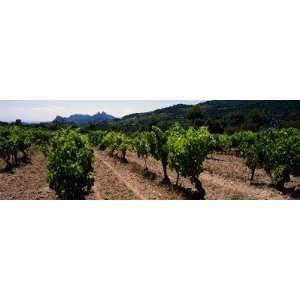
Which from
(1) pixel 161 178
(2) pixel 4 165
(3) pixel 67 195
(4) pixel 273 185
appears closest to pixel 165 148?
(1) pixel 161 178

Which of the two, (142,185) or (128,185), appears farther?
(142,185)

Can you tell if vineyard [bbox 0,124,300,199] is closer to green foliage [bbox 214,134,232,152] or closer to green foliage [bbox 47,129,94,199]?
green foliage [bbox 47,129,94,199]

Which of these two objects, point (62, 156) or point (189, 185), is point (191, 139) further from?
point (62, 156)

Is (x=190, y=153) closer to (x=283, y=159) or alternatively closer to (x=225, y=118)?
(x=283, y=159)

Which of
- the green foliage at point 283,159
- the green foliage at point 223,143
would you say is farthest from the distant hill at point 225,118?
the green foliage at point 283,159

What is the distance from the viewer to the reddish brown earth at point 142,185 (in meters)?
16.4

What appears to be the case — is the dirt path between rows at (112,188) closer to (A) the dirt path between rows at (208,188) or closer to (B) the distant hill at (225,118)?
(A) the dirt path between rows at (208,188)

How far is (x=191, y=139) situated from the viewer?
1697 cm

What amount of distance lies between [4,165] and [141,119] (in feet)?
153

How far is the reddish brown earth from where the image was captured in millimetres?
16438

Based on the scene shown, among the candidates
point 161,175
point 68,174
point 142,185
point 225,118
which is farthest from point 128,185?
point 225,118

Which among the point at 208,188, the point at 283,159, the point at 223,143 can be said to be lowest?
the point at 208,188

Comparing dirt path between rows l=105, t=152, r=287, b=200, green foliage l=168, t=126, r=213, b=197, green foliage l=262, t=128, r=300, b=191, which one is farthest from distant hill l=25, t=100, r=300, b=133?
green foliage l=168, t=126, r=213, b=197

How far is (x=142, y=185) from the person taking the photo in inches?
756
